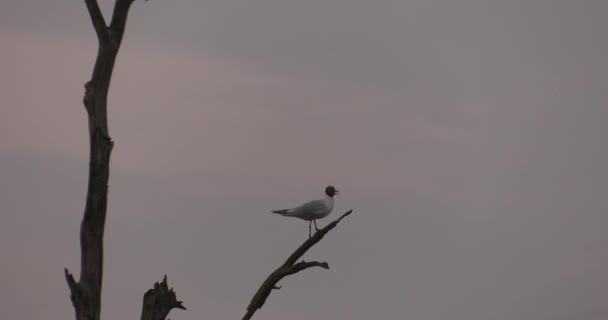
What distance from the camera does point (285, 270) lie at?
2825 cm

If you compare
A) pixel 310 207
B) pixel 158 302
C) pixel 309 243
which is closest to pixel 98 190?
pixel 158 302

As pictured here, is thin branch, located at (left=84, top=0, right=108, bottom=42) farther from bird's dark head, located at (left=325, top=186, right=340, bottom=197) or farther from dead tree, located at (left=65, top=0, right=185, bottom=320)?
bird's dark head, located at (left=325, top=186, right=340, bottom=197)

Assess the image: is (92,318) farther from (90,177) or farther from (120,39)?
(120,39)

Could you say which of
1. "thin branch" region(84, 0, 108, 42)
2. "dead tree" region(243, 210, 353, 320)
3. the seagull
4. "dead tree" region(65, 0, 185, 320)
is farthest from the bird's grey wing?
"thin branch" region(84, 0, 108, 42)

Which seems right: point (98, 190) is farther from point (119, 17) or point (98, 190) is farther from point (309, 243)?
point (309, 243)

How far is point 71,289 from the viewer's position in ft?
87.2

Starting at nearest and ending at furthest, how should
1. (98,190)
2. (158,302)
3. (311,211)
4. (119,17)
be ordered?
1. (98,190)
2. (158,302)
3. (119,17)
4. (311,211)

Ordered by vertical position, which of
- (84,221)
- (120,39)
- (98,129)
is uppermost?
(120,39)

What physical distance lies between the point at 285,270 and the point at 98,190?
493 cm

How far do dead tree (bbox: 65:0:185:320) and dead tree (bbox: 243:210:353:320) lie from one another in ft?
6.31

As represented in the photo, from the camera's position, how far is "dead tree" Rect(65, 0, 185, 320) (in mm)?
Answer: 26734

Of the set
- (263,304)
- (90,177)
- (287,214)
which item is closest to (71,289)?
(90,177)

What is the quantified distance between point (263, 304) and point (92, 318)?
4324 mm

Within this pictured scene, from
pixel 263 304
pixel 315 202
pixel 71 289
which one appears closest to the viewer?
pixel 71 289
